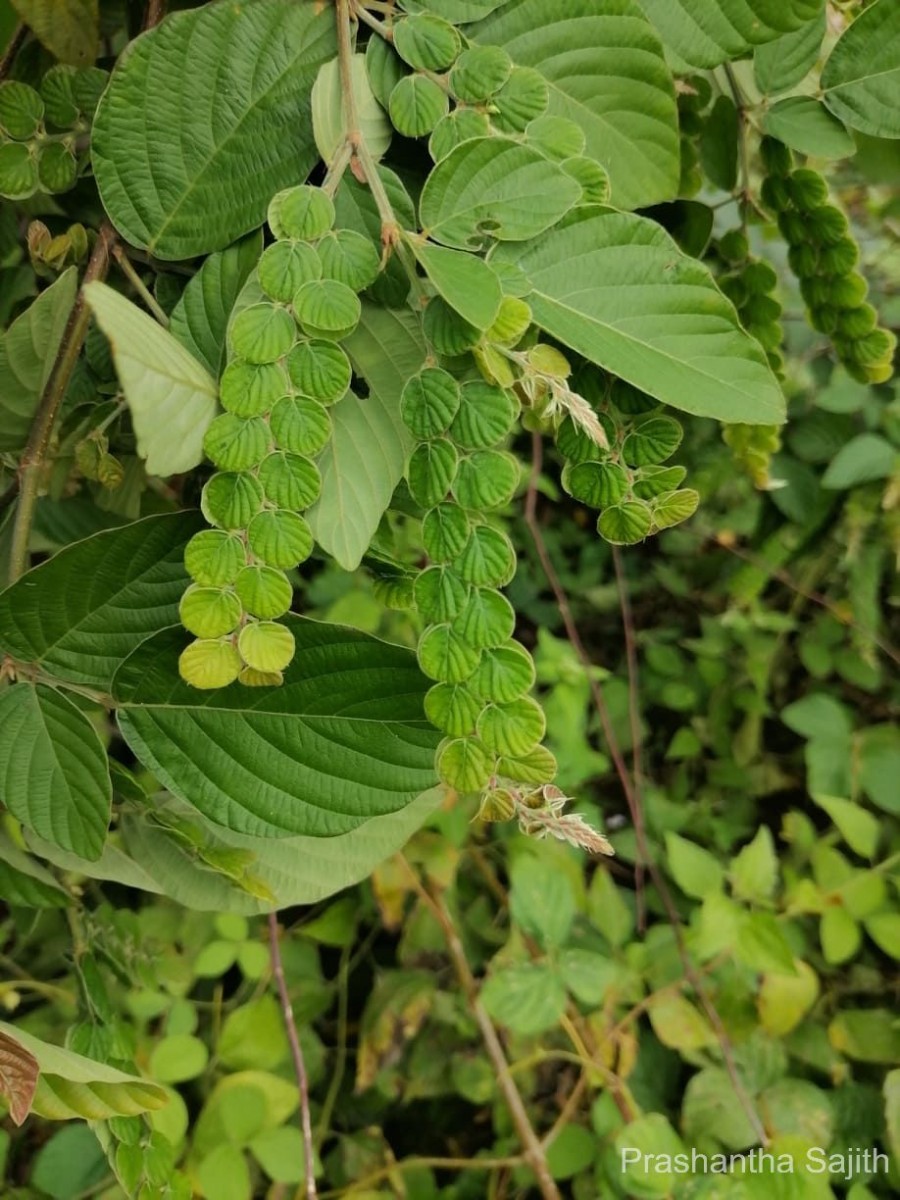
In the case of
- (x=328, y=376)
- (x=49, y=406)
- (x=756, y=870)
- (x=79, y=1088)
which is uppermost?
(x=328, y=376)

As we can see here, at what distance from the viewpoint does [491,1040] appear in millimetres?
1053

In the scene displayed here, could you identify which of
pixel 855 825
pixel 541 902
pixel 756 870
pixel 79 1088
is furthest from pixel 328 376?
pixel 855 825

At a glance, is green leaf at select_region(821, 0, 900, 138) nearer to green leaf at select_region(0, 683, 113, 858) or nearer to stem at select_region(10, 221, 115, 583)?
stem at select_region(10, 221, 115, 583)

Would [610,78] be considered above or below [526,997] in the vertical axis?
above

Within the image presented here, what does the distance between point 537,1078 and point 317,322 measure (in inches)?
44.7

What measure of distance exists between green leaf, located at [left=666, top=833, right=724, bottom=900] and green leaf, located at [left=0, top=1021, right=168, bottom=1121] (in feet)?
2.52

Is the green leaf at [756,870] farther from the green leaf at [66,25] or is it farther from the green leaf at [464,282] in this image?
the green leaf at [66,25]

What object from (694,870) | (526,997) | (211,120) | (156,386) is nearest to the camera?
(156,386)

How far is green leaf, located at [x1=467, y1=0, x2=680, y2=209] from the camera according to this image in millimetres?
437

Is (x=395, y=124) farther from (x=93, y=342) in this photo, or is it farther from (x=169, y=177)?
(x=93, y=342)

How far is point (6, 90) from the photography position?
450 mm

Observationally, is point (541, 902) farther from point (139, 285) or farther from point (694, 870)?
point (139, 285)

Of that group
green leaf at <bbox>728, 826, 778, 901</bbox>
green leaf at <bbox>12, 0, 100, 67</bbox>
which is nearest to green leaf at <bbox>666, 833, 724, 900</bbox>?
green leaf at <bbox>728, 826, 778, 901</bbox>

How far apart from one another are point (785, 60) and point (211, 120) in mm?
314
